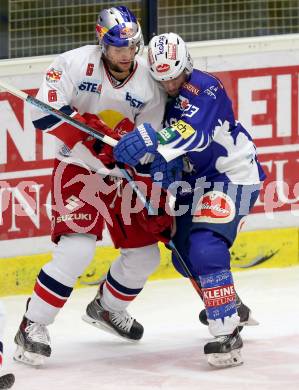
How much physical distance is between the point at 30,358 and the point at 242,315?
2.78 ft

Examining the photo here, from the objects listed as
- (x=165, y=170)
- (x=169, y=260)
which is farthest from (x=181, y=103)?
(x=169, y=260)

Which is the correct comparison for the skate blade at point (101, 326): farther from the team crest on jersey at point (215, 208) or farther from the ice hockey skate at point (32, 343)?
the team crest on jersey at point (215, 208)

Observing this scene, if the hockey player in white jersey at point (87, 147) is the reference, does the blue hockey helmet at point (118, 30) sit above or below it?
above

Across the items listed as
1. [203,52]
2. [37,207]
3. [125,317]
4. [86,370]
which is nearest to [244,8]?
[203,52]

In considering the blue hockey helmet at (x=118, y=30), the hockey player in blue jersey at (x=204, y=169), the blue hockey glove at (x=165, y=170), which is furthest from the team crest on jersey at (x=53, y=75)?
the blue hockey glove at (x=165, y=170)

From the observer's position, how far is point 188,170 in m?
5.23

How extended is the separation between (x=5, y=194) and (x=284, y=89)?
50.9 inches

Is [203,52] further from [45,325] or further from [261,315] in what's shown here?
[45,325]

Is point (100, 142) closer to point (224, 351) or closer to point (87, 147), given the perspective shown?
point (87, 147)

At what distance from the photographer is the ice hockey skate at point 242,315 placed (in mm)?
5532

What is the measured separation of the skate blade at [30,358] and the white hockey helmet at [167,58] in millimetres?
1010

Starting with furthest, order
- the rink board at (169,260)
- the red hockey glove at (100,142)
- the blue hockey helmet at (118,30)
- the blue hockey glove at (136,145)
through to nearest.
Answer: the rink board at (169,260)
the red hockey glove at (100,142)
the blue hockey helmet at (118,30)
the blue hockey glove at (136,145)

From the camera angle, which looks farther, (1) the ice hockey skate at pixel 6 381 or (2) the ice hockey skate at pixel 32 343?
(2) the ice hockey skate at pixel 32 343

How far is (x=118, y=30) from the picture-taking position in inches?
199
